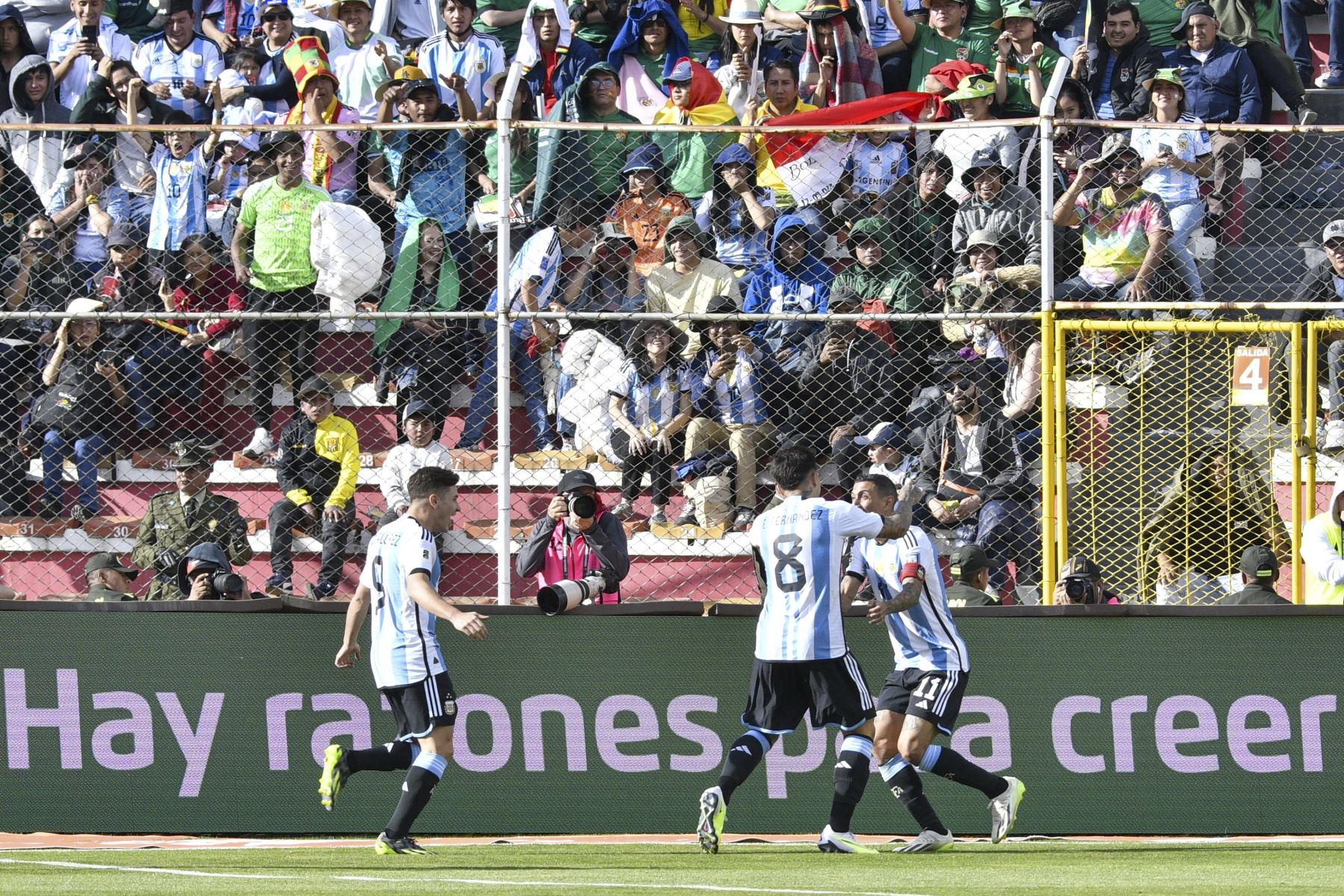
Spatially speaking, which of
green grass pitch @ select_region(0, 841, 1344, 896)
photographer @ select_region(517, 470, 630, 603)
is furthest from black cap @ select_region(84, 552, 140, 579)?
photographer @ select_region(517, 470, 630, 603)

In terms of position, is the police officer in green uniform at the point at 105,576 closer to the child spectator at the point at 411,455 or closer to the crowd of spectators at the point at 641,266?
the crowd of spectators at the point at 641,266

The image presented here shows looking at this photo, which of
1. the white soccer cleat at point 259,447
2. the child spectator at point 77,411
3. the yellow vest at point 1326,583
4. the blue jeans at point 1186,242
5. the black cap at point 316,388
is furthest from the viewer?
the white soccer cleat at point 259,447

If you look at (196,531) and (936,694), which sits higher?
(196,531)

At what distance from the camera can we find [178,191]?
1239 centimetres

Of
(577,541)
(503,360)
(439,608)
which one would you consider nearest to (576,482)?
(577,541)

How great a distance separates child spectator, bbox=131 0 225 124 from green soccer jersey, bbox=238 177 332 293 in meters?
3.73

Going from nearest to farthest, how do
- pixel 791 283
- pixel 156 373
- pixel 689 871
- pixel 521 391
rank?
pixel 689 871 < pixel 521 391 < pixel 791 283 < pixel 156 373

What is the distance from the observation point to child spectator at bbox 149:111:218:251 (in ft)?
40.3

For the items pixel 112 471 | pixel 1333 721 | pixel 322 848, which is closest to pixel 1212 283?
pixel 1333 721

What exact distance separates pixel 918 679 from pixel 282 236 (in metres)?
5.53

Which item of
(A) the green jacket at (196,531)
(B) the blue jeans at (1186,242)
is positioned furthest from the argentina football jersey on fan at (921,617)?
→ (A) the green jacket at (196,531)

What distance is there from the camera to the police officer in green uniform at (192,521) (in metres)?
11.4

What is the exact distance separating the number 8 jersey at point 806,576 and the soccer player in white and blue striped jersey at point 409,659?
1604 mm

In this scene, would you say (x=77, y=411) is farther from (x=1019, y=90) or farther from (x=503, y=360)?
(x=1019, y=90)
